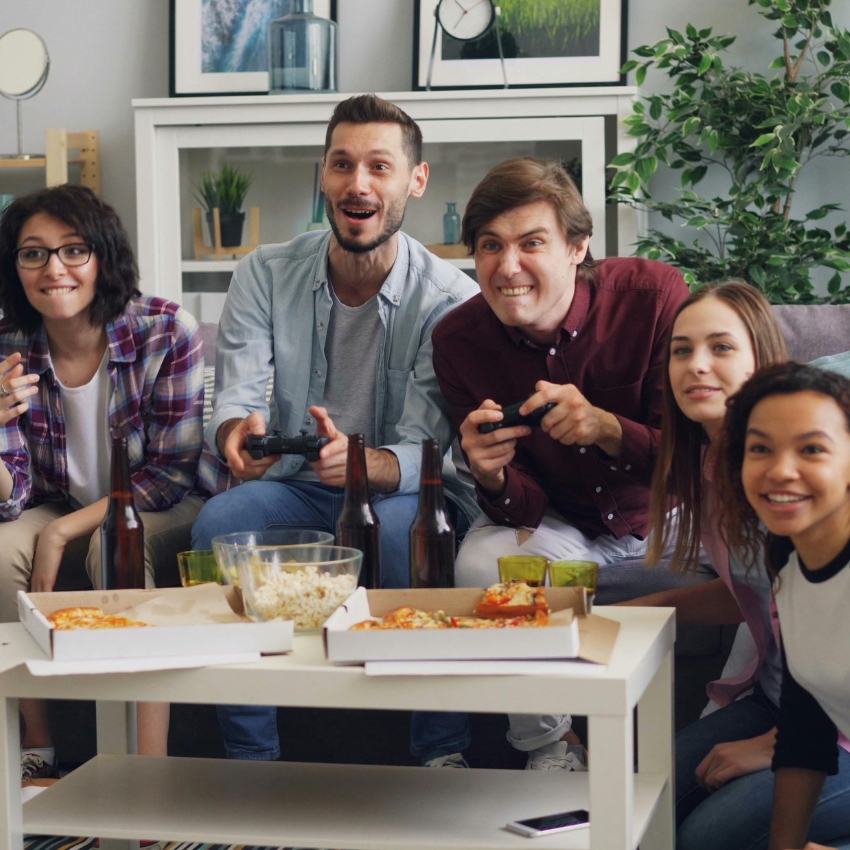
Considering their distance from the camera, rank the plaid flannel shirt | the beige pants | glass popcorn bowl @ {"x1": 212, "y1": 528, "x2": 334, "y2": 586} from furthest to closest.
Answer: the plaid flannel shirt < the beige pants < glass popcorn bowl @ {"x1": 212, "y1": 528, "x2": 334, "y2": 586}

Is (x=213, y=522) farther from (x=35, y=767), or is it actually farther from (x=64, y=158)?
(x=64, y=158)

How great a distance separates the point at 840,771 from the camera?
1.33 metres

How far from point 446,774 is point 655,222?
7.77ft

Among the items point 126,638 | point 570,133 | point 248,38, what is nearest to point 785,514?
point 126,638

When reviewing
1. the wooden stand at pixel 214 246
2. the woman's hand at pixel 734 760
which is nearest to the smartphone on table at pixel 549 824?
the woman's hand at pixel 734 760

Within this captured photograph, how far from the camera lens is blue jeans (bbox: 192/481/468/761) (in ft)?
5.51

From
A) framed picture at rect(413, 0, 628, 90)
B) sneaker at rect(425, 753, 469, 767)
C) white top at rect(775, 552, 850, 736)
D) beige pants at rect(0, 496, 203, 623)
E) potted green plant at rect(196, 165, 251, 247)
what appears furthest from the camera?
potted green plant at rect(196, 165, 251, 247)

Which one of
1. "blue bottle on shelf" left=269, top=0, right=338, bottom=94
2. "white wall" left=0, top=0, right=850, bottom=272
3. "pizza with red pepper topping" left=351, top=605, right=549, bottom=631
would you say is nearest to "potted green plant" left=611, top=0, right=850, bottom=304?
"white wall" left=0, top=0, right=850, bottom=272

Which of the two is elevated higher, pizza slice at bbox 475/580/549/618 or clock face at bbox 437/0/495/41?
clock face at bbox 437/0/495/41

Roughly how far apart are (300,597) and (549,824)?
0.36 m

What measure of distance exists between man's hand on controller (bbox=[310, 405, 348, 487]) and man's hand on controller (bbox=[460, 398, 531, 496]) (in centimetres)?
19

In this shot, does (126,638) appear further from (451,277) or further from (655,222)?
(655,222)

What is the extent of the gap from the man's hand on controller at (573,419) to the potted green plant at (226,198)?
1.90 meters

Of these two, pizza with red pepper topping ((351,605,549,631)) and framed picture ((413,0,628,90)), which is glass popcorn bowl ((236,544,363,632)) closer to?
pizza with red pepper topping ((351,605,549,631))
